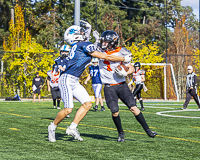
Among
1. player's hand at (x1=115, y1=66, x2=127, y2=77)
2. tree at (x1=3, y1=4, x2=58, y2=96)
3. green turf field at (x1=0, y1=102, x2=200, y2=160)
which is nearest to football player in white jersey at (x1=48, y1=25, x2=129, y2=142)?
player's hand at (x1=115, y1=66, x2=127, y2=77)

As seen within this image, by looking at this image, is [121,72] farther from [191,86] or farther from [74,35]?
[191,86]

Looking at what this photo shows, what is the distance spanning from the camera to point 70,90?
6570mm

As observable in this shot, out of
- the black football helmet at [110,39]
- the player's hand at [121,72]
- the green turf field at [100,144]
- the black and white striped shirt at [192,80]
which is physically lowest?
the green turf field at [100,144]

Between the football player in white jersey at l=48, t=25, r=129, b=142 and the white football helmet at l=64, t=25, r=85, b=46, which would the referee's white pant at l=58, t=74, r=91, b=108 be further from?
the white football helmet at l=64, t=25, r=85, b=46

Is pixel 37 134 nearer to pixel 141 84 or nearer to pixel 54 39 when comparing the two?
pixel 141 84

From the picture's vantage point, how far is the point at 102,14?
38.9 metres

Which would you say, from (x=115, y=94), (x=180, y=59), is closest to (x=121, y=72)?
(x=115, y=94)

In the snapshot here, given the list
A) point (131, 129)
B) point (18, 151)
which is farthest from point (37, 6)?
point (18, 151)

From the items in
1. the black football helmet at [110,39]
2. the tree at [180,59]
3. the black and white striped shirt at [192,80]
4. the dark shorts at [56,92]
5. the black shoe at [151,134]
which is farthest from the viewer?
the tree at [180,59]

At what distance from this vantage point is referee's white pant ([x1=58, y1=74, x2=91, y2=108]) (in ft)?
21.5

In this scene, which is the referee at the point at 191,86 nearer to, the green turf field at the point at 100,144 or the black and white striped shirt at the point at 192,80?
the black and white striped shirt at the point at 192,80

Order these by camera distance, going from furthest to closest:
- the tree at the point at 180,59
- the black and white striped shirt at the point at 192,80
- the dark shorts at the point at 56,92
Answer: the tree at the point at 180,59 < the black and white striped shirt at the point at 192,80 < the dark shorts at the point at 56,92

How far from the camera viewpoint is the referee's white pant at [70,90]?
21.5ft

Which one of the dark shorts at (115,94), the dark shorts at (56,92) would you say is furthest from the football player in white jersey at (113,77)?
the dark shorts at (56,92)
